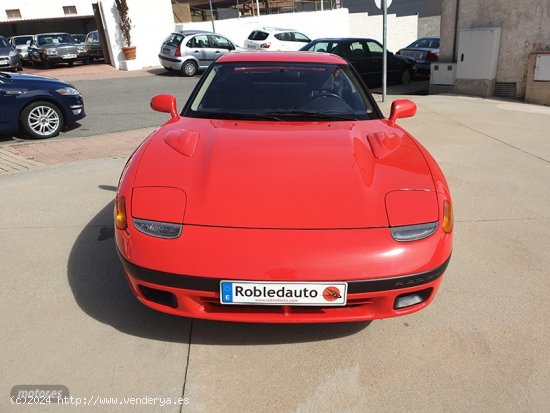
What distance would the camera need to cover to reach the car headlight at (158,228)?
2.15 meters

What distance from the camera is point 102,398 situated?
6.76 feet

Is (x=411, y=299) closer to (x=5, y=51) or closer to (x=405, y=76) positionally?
(x=405, y=76)

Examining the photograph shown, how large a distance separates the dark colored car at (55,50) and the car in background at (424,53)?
14157 mm

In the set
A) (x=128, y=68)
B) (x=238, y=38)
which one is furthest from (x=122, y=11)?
(x=238, y=38)

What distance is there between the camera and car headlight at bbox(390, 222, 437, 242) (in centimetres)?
216

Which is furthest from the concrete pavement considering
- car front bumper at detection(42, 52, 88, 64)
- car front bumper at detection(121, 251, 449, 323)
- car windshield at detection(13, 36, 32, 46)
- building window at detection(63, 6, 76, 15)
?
building window at detection(63, 6, 76, 15)

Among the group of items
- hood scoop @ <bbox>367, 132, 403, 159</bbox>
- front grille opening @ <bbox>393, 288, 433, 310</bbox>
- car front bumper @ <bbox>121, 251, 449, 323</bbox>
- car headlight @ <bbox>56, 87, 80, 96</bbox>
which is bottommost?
front grille opening @ <bbox>393, 288, 433, 310</bbox>

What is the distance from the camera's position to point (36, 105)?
7090mm

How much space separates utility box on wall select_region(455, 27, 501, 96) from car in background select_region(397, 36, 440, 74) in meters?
3.49

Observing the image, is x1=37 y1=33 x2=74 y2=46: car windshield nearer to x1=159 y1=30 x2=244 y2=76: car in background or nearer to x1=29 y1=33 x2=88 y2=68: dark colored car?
x1=29 y1=33 x2=88 y2=68: dark colored car

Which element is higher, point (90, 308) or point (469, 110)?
point (90, 308)

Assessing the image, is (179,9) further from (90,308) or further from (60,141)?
(90,308)

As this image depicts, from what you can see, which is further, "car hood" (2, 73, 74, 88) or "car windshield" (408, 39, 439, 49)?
"car windshield" (408, 39, 439, 49)

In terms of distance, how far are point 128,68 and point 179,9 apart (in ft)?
39.5
